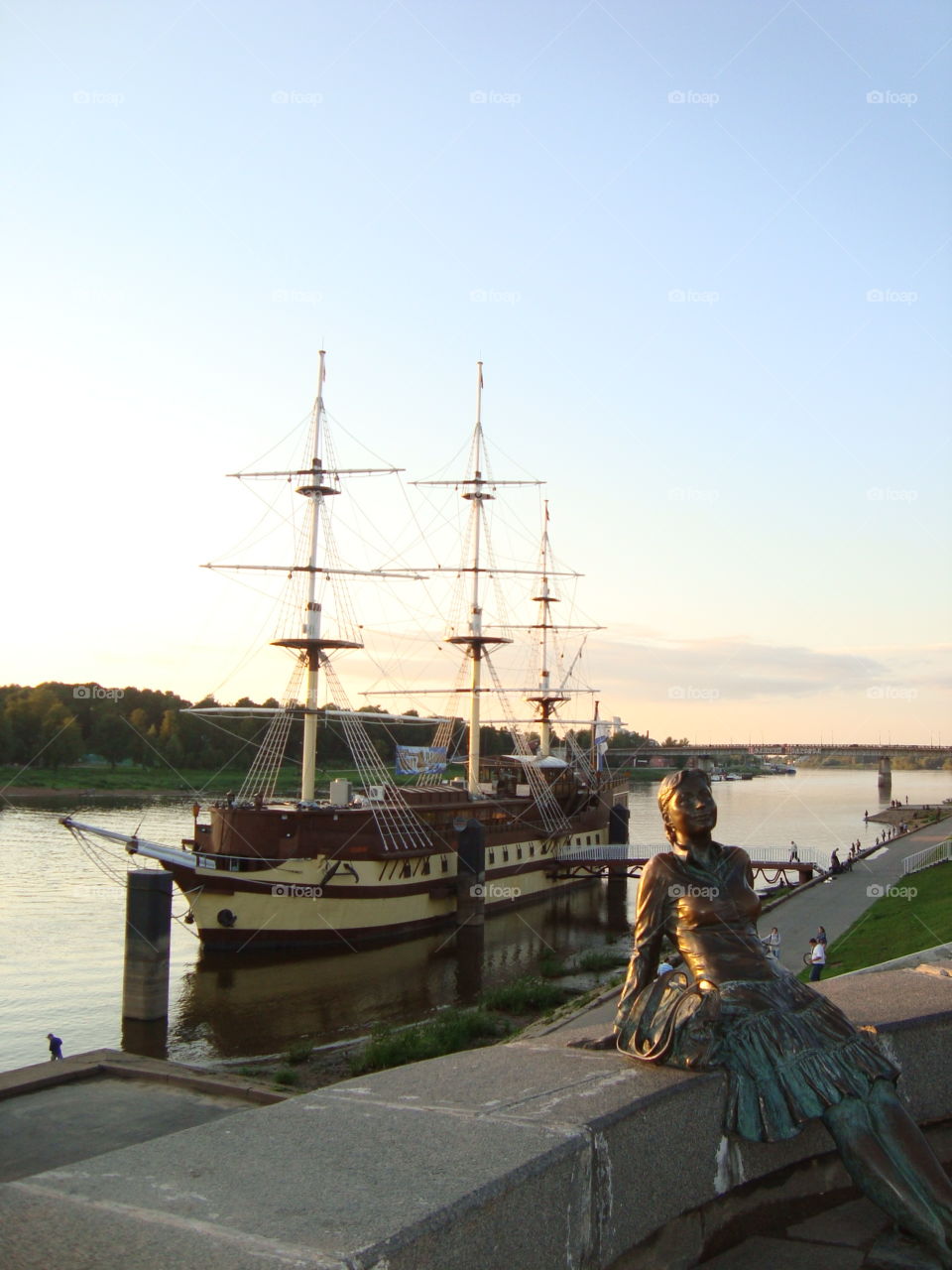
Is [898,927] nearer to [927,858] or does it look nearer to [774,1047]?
[927,858]

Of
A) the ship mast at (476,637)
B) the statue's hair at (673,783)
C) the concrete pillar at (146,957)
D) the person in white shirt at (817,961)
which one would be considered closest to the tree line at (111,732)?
the ship mast at (476,637)

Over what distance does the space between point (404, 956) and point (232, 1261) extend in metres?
32.5

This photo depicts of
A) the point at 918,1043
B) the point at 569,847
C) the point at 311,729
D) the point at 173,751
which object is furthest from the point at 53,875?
the point at 173,751

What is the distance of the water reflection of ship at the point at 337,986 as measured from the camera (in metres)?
24.5

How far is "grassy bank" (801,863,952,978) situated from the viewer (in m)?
22.1

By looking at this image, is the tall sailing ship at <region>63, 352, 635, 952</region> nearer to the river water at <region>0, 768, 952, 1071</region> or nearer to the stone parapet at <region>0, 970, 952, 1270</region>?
the river water at <region>0, 768, 952, 1071</region>

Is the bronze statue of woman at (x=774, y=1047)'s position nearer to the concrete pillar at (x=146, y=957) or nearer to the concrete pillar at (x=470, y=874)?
the concrete pillar at (x=146, y=957)

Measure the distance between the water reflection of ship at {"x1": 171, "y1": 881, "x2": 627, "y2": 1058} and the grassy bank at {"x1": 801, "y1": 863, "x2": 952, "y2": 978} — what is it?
31.3ft

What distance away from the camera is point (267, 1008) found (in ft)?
88.3

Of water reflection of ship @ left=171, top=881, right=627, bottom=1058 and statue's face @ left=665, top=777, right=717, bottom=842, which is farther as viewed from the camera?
water reflection of ship @ left=171, top=881, right=627, bottom=1058

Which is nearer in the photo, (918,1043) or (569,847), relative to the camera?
(918,1043)

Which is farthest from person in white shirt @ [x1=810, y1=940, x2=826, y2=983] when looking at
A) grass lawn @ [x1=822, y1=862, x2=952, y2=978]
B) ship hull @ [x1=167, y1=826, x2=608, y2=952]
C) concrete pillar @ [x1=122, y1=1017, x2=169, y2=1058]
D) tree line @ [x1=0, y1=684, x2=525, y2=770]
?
tree line @ [x1=0, y1=684, x2=525, y2=770]

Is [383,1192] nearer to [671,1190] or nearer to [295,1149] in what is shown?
[295,1149]

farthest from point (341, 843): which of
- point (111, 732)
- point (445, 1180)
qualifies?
point (111, 732)
